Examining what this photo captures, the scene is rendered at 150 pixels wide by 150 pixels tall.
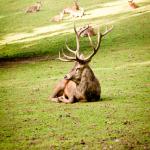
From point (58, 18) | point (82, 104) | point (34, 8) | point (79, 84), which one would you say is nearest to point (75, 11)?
point (58, 18)

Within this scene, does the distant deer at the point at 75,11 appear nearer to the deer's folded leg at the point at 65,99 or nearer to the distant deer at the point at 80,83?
the deer's folded leg at the point at 65,99

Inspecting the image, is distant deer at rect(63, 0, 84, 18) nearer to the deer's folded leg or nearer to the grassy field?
the grassy field

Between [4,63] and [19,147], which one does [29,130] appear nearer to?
[19,147]

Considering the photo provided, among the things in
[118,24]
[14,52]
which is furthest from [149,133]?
[118,24]

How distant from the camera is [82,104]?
47.4 feet

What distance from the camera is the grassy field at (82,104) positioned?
10.6 metres

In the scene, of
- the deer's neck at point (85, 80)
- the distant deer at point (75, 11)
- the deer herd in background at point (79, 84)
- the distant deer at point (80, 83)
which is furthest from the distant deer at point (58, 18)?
the deer's neck at point (85, 80)

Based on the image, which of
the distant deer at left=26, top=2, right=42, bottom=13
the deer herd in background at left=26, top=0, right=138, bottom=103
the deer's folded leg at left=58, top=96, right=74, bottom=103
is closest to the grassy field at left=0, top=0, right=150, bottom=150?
the deer's folded leg at left=58, top=96, right=74, bottom=103

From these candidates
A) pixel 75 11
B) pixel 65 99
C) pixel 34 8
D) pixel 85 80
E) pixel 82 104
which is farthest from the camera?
pixel 34 8

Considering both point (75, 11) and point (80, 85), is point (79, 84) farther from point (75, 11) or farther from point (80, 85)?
point (75, 11)

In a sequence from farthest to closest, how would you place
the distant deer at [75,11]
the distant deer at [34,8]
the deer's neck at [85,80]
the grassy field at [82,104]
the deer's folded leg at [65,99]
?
1. the distant deer at [34,8]
2. the distant deer at [75,11]
3. the deer's folded leg at [65,99]
4. the deer's neck at [85,80]
5. the grassy field at [82,104]

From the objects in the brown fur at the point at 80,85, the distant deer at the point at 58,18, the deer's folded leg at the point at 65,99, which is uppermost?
the brown fur at the point at 80,85

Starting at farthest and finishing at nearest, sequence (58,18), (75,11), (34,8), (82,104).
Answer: (34,8) < (75,11) < (58,18) < (82,104)

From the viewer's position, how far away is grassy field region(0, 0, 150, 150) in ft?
34.7
